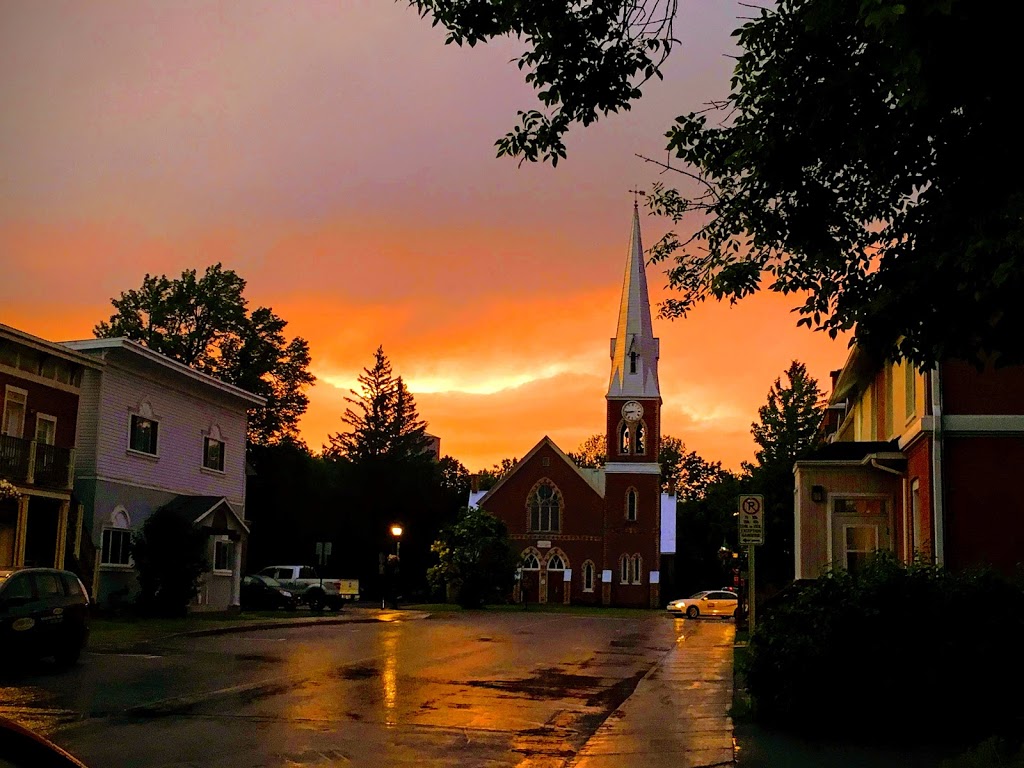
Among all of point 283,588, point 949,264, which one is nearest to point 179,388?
point 283,588

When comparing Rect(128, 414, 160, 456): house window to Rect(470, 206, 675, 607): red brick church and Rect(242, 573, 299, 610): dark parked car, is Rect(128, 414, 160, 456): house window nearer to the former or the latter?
Rect(242, 573, 299, 610): dark parked car

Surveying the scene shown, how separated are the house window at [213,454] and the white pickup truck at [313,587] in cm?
752

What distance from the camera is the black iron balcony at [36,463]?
3116 cm

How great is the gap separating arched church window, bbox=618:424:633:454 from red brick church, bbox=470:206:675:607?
0.07 m

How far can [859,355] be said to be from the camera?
26.1 m

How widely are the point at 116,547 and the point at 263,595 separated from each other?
11654 millimetres

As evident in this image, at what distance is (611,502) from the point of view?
80.6 meters

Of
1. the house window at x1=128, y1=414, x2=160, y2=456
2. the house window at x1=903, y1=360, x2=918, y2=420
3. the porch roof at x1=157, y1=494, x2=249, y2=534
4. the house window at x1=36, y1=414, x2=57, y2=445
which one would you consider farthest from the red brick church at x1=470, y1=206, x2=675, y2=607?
the house window at x1=903, y1=360, x2=918, y2=420

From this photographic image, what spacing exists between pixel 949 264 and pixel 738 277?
2.44 meters

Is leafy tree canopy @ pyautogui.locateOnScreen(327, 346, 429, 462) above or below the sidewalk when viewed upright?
above

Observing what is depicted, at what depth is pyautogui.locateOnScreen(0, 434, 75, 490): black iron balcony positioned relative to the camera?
102 ft

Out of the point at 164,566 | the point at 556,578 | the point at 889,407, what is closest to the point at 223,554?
the point at 164,566

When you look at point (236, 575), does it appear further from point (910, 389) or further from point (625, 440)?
point (625, 440)

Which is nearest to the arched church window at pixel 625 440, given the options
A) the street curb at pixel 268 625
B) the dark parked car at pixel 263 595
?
the dark parked car at pixel 263 595
